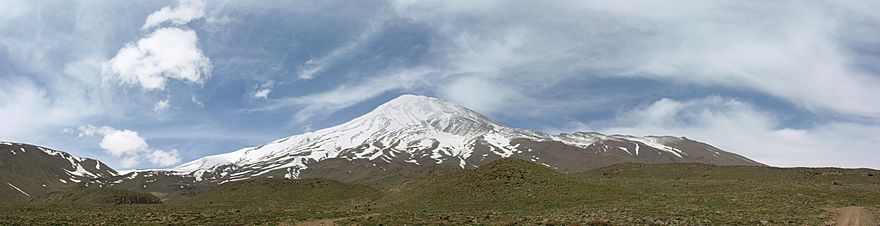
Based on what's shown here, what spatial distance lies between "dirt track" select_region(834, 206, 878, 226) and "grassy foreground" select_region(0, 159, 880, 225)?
3.19 ft

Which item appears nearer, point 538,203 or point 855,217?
point 855,217

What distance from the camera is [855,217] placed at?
3631 cm

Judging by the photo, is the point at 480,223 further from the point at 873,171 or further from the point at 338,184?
the point at 873,171

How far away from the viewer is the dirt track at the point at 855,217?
110 feet

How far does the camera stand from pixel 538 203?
50.6m

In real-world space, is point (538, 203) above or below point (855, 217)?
above

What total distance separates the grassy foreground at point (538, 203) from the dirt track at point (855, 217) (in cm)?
97

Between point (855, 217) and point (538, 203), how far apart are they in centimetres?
2268

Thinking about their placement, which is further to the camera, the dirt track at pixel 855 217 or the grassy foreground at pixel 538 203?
the grassy foreground at pixel 538 203

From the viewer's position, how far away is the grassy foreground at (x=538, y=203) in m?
38.0

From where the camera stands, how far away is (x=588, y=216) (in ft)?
122

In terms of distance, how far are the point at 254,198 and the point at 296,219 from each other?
40.0 meters

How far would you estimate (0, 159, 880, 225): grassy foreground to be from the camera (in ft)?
125

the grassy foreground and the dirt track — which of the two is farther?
the grassy foreground
